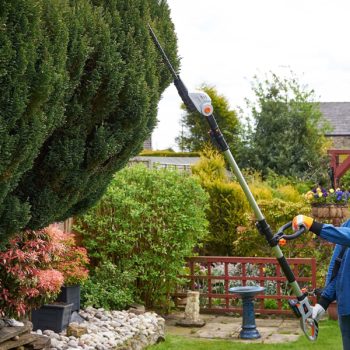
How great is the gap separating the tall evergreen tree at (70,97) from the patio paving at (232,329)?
12.1ft

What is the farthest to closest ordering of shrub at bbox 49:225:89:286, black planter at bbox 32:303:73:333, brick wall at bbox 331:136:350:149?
brick wall at bbox 331:136:350:149 < shrub at bbox 49:225:89:286 < black planter at bbox 32:303:73:333

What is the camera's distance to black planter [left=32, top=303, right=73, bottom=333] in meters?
7.26

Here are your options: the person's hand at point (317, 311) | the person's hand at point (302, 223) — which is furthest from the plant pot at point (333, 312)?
the person's hand at point (302, 223)

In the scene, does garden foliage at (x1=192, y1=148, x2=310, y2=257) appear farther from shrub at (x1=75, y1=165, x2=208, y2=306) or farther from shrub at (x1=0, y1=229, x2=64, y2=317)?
shrub at (x1=0, y1=229, x2=64, y2=317)

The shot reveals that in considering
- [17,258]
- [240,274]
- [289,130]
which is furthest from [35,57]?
[289,130]

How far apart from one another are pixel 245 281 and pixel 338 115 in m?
24.8

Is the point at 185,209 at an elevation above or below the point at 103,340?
above

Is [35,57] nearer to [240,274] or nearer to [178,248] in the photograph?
[178,248]

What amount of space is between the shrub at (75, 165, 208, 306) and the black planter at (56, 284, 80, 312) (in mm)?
1460

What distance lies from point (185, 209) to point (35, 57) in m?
6.12

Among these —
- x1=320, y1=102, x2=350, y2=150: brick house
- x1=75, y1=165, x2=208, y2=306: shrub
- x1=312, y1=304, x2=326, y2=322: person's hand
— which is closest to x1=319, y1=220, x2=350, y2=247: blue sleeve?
x1=312, y1=304, x2=326, y2=322: person's hand

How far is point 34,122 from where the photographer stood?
3.90 metres

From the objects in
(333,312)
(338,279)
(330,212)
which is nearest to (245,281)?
(333,312)

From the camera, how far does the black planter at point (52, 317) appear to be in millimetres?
7262
